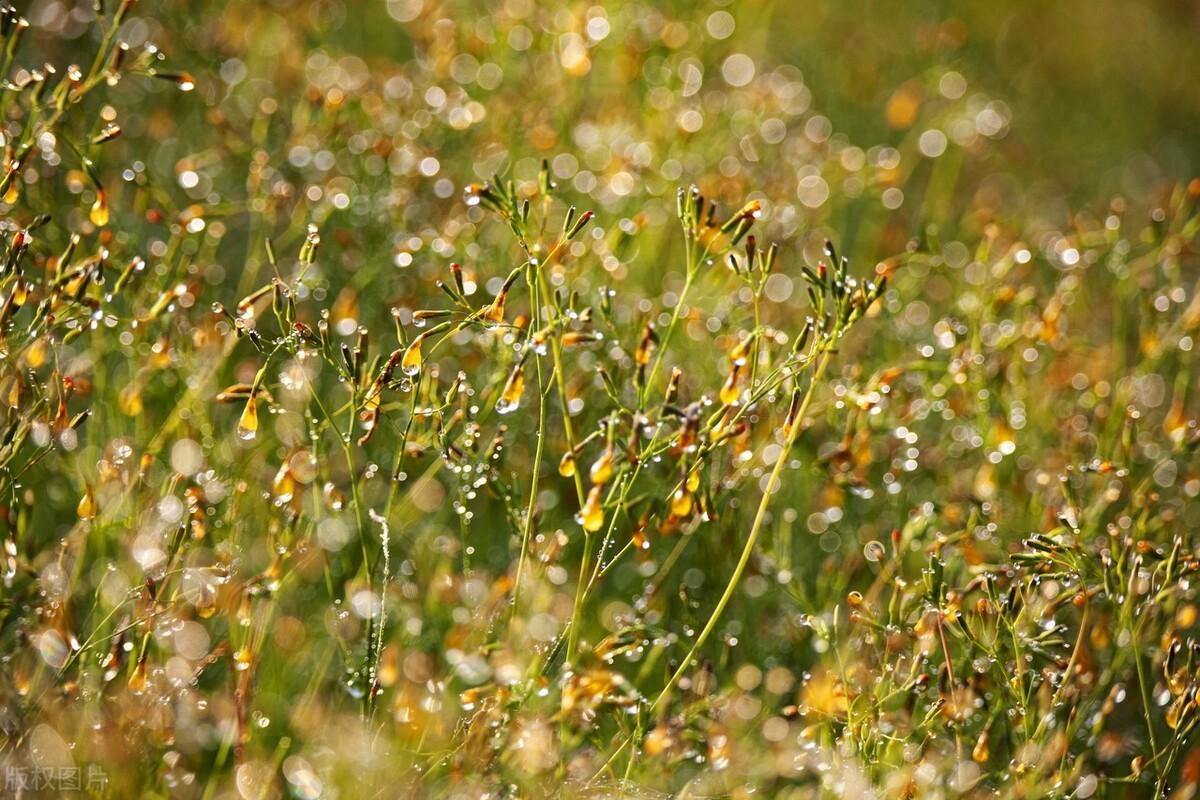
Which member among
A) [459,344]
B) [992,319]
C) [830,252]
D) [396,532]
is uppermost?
[830,252]

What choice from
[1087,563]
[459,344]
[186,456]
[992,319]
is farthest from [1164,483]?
[186,456]

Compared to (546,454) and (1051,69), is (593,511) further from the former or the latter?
(1051,69)

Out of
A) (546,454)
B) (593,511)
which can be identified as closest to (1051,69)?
(546,454)

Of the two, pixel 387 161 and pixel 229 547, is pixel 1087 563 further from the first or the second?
pixel 387 161

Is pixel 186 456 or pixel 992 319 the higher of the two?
pixel 992 319

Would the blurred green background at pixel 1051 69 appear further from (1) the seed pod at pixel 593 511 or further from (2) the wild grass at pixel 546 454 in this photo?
(1) the seed pod at pixel 593 511

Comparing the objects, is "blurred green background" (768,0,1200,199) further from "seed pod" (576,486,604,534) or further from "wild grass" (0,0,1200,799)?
"seed pod" (576,486,604,534)

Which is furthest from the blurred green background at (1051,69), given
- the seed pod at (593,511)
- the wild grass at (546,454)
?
the seed pod at (593,511)

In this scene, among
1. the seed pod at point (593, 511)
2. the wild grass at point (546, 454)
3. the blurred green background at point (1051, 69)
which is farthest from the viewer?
the blurred green background at point (1051, 69)
